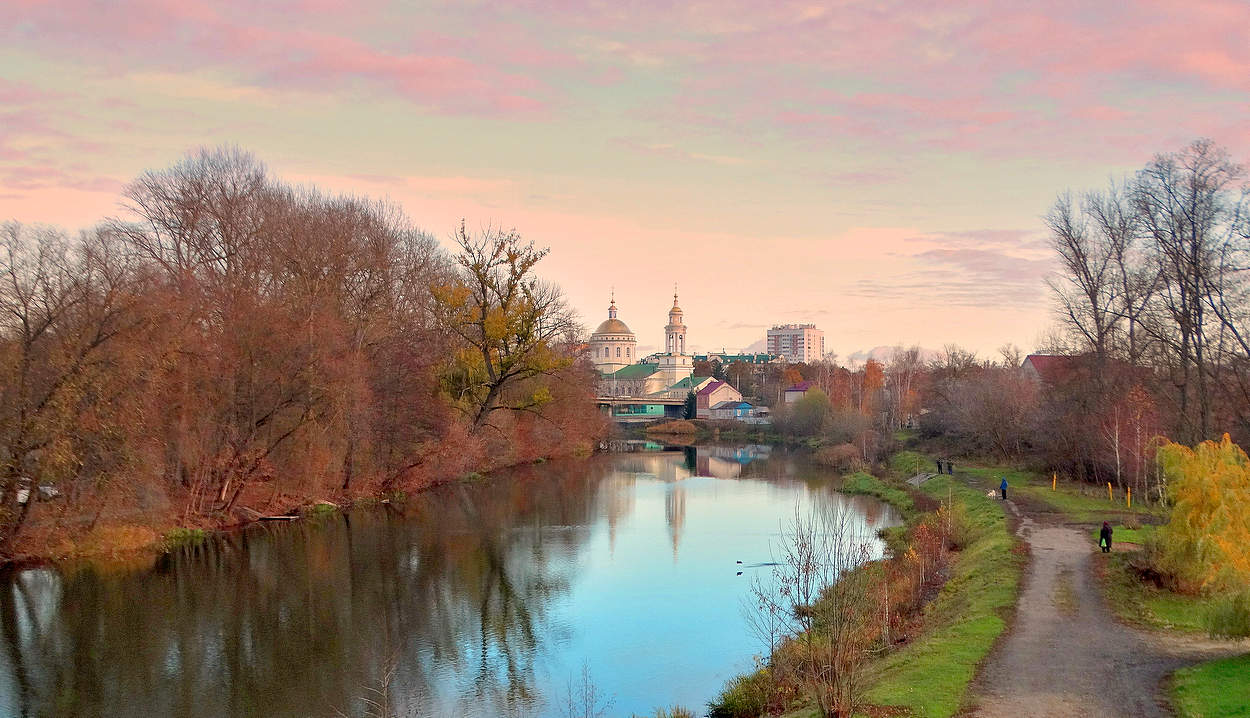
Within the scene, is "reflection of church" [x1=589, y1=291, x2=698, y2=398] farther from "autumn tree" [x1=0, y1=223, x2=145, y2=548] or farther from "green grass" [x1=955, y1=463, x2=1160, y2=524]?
"autumn tree" [x1=0, y1=223, x2=145, y2=548]

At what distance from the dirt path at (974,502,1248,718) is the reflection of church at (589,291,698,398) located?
107779 mm

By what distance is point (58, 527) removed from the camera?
2197 cm

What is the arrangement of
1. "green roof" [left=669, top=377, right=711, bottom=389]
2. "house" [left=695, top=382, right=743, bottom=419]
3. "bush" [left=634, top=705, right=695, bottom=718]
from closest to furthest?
"bush" [left=634, top=705, right=695, bottom=718] → "house" [left=695, top=382, right=743, bottom=419] → "green roof" [left=669, top=377, right=711, bottom=389]

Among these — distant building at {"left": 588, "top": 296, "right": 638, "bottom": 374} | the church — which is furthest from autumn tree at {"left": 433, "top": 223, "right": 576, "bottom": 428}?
distant building at {"left": 588, "top": 296, "right": 638, "bottom": 374}

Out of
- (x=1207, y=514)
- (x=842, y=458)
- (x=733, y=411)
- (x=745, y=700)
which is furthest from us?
(x=733, y=411)

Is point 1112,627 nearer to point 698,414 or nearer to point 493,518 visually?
point 493,518

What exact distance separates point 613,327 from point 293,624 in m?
134

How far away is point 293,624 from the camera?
18.3m

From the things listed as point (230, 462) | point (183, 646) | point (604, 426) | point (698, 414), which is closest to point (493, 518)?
point (230, 462)

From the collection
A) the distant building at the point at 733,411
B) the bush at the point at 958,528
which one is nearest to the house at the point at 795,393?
the distant building at the point at 733,411

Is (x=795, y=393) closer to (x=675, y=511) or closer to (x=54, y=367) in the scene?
(x=675, y=511)

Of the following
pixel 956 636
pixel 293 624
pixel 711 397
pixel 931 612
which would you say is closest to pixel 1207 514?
pixel 931 612

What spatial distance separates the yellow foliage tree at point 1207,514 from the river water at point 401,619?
27.2 ft

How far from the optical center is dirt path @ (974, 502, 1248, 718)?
1128 cm
